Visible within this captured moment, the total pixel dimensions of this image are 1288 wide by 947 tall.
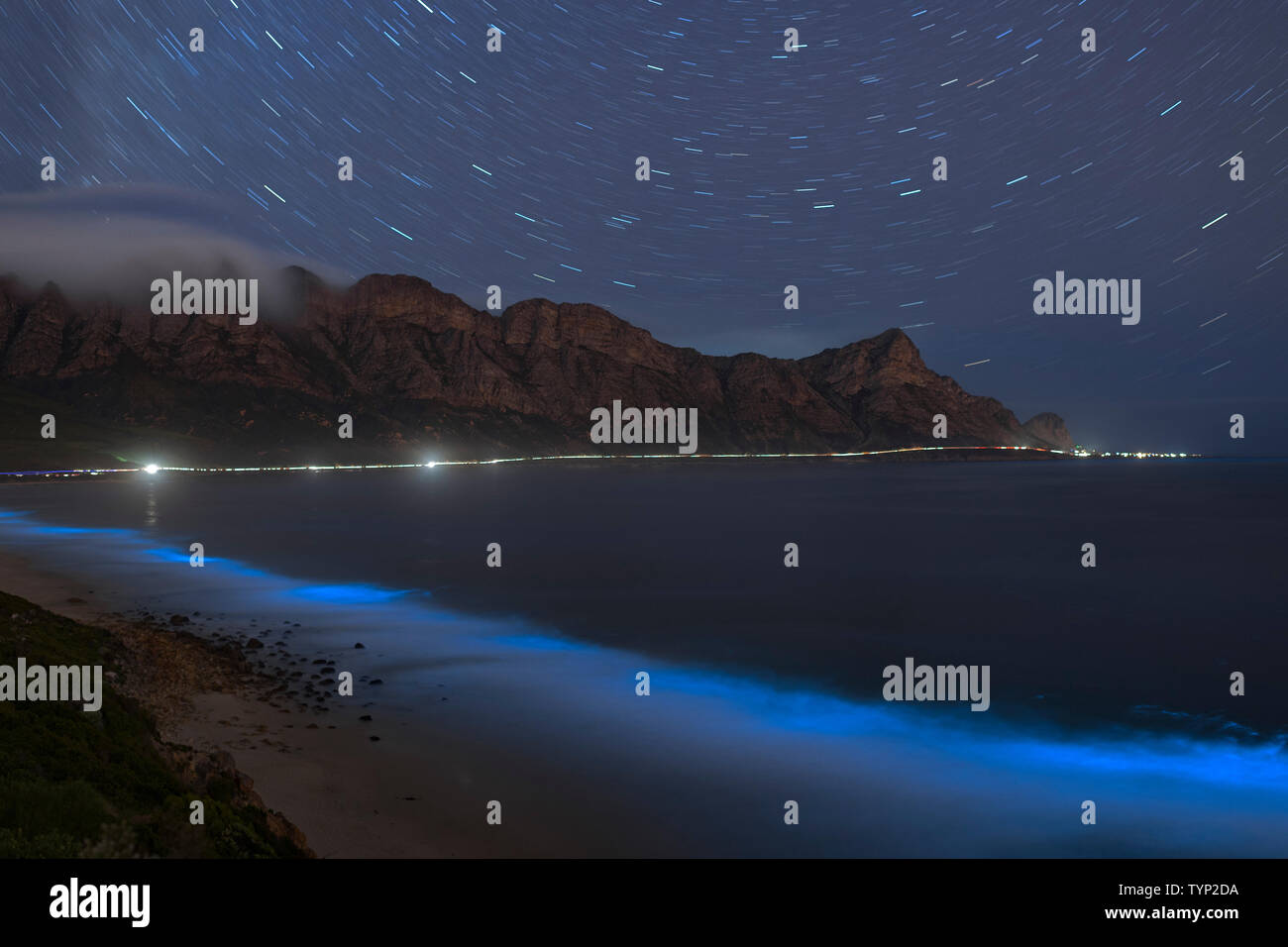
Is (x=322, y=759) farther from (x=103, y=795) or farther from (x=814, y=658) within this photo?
(x=814, y=658)

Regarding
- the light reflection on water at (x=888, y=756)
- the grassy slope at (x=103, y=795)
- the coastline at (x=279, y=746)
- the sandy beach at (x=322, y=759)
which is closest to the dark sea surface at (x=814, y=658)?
the light reflection on water at (x=888, y=756)

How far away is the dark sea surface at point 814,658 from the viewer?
17656 mm

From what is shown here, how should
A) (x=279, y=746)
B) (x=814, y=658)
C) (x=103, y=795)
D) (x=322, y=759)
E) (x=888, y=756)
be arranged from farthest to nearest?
(x=814, y=658)
(x=888, y=756)
(x=279, y=746)
(x=322, y=759)
(x=103, y=795)

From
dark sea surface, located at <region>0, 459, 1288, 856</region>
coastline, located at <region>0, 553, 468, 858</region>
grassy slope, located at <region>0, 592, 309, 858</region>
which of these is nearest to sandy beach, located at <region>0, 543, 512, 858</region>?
coastline, located at <region>0, 553, 468, 858</region>

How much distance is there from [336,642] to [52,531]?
179 ft

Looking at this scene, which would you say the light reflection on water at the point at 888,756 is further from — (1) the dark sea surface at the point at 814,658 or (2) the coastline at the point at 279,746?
(2) the coastline at the point at 279,746

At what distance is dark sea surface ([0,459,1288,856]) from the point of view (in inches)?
695

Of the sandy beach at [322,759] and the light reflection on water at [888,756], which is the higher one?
the sandy beach at [322,759]

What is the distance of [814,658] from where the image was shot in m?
32.4

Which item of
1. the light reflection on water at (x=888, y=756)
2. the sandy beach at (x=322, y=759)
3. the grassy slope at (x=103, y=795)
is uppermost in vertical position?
the grassy slope at (x=103, y=795)

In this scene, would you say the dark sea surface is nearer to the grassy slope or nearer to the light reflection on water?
the light reflection on water

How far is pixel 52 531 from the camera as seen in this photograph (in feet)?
228

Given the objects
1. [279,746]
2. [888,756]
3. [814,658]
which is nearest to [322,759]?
[279,746]

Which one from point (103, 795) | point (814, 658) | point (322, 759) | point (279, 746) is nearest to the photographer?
point (103, 795)
